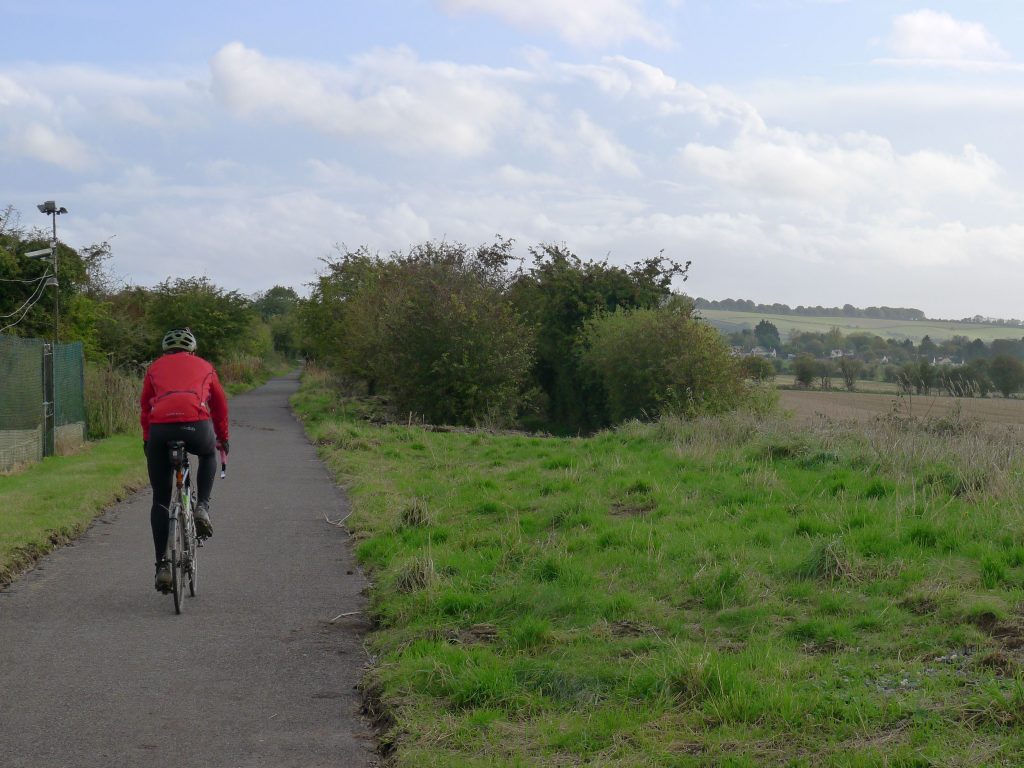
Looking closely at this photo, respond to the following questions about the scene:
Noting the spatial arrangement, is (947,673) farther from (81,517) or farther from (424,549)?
(81,517)

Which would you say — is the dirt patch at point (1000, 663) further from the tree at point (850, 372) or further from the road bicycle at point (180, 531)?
the tree at point (850, 372)

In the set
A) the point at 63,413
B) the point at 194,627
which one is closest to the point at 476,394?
the point at 63,413

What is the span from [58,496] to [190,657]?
7.65m

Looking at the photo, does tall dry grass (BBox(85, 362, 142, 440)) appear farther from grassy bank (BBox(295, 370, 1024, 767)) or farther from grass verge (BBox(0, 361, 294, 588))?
grassy bank (BBox(295, 370, 1024, 767))

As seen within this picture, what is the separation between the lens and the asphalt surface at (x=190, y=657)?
16.8ft

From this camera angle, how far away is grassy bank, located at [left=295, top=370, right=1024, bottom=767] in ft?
15.9

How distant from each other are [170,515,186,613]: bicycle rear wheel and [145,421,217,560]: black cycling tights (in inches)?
6.9

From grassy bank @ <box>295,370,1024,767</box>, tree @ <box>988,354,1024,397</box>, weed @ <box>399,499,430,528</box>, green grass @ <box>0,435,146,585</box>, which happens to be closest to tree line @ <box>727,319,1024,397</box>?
tree @ <box>988,354,1024,397</box>

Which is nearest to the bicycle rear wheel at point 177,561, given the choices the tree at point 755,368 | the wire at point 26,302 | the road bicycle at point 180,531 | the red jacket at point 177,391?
the road bicycle at point 180,531

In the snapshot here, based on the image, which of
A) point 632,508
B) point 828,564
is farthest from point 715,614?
point 632,508

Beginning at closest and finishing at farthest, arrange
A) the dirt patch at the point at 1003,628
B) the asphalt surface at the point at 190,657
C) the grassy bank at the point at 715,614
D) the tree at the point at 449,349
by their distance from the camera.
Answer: the grassy bank at the point at 715,614 → the asphalt surface at the point at 190,657 → the dirt patch at the point at 1003,628 → the tree at the point at 449,349

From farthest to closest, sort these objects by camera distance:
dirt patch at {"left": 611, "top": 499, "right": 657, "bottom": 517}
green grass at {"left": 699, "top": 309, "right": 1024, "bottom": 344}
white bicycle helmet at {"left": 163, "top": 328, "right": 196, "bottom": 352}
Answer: green grass at {"left": 699, "top": 309, "right": 1024, "bottom": 344}, dirt patch at {"left": 611, "top": 499, "right": 657, "bottom": 517}, white bicycle helmet at {"left": 163, "top": 328, "right": 196, "bottom": 352}

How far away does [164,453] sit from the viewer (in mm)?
8062

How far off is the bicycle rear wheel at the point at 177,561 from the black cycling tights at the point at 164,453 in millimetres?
176
